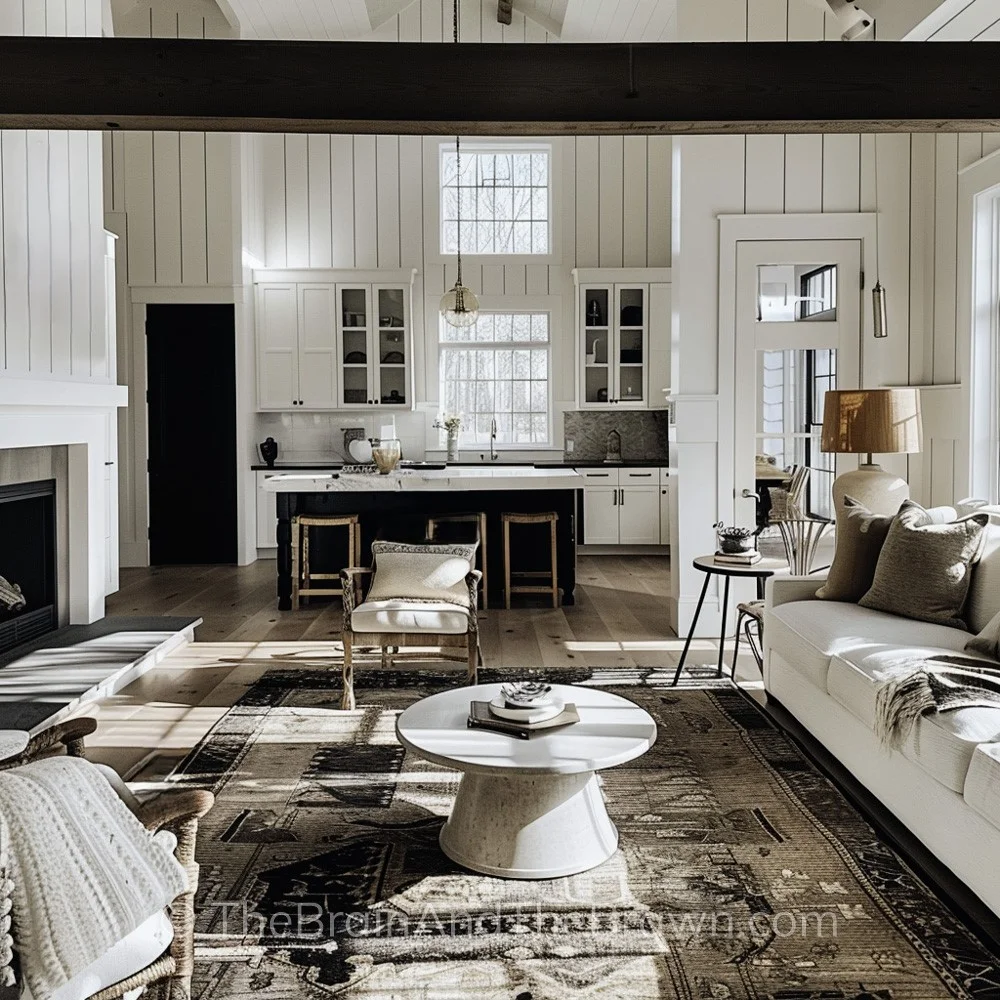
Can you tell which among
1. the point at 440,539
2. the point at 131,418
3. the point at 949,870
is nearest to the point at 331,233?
the point at 131,418

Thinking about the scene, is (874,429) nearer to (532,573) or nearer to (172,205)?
(532,573)

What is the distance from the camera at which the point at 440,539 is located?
23.9 ft

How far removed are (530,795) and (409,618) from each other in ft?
5.65

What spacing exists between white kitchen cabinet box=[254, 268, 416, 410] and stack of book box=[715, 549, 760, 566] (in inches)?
205

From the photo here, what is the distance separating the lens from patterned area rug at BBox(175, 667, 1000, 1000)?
238 centimetres

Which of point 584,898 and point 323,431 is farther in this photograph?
point 323,431

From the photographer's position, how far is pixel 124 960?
185 centimetres

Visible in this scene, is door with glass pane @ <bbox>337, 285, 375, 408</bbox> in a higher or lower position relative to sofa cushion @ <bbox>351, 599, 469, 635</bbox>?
higher

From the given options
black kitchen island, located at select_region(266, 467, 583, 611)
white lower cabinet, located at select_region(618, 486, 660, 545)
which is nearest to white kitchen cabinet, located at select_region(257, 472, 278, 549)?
black kitchen island, located at select_region(266, 467, 583, 611)

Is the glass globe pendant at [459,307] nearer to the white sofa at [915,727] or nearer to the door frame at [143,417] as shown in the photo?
the door frame at [143,417]

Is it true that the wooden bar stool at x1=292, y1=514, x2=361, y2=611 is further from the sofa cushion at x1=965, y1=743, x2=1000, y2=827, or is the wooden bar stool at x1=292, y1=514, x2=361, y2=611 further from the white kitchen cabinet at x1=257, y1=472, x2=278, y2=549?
the sofa cushion at x1=965, y1=743, x2=1000, y2=827

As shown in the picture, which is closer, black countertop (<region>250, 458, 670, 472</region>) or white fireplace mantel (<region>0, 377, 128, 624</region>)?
white fireplace mantel (<region>0, 377, 128, 624</region>)

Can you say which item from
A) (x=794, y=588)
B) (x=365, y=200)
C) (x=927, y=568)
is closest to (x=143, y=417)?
(x=365, y=200)

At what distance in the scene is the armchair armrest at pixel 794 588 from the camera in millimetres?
4582
